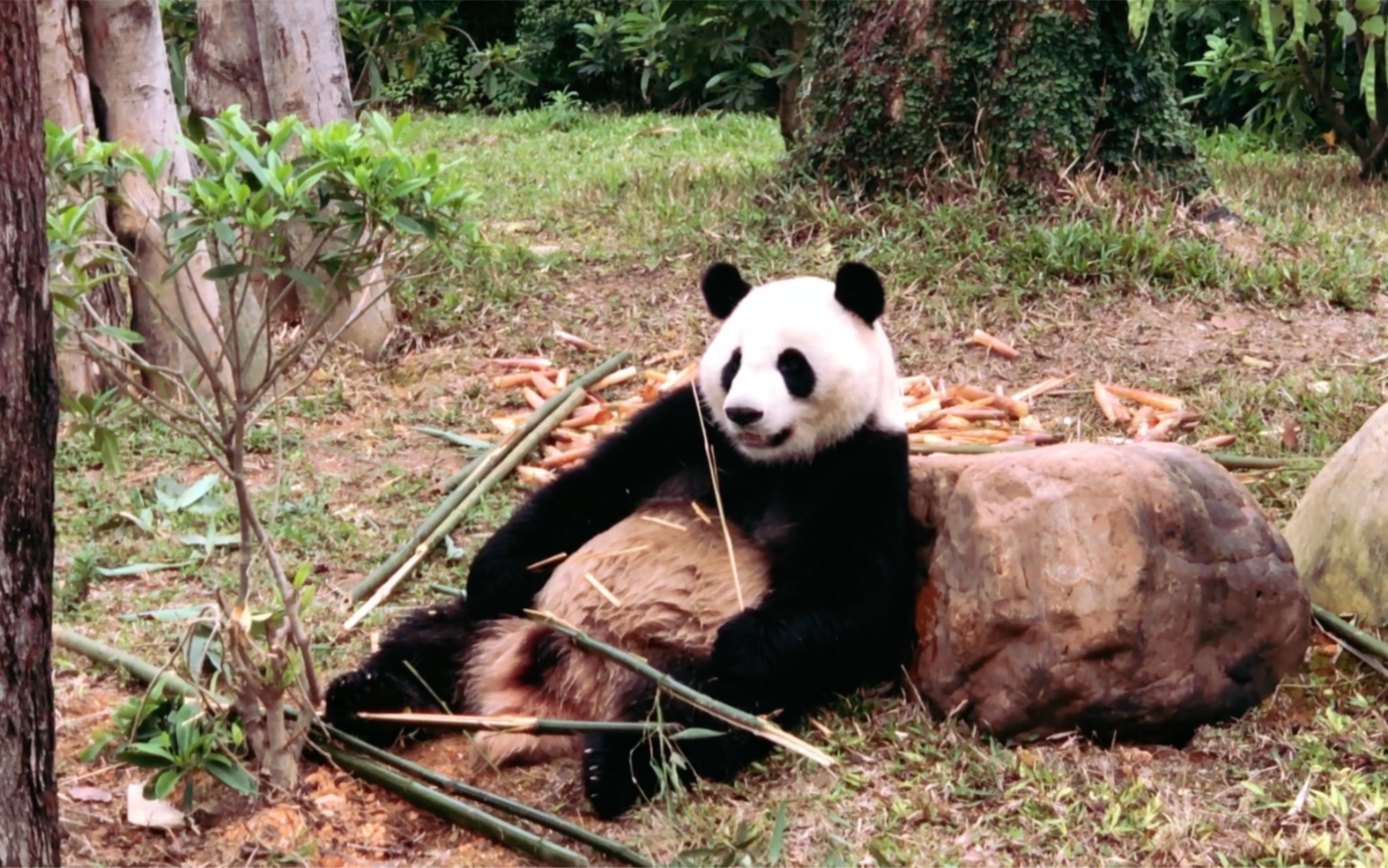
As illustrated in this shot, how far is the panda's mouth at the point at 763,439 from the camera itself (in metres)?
3.65

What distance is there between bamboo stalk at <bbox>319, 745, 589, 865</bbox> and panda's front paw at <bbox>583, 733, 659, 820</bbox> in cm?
18

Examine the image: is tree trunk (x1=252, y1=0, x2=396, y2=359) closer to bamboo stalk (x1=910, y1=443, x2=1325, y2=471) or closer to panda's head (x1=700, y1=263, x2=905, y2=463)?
bamboo stalk (x1=910, y1=443, x2=1325, y2=471)

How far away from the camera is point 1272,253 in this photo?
6.35 metres

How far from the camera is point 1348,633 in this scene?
3711 mm

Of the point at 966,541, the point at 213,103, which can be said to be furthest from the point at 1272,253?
the point at 213,103

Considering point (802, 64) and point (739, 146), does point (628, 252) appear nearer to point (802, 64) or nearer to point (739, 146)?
point (802, 64)

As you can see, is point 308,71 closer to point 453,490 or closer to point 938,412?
point 453,490

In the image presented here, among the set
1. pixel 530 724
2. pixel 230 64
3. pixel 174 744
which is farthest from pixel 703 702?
pixel 230 64

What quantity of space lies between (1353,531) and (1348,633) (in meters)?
0.30

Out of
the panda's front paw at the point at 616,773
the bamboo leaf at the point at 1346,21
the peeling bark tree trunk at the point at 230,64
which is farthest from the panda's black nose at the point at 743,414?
the bamboo leaf at the point at 1346,21

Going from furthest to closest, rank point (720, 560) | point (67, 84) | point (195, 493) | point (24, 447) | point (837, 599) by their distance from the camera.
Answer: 1. point (67, 84)
2. point (195, 493)
3. point (720, 560)
4. point (837, 599)
5. point (24, 447)

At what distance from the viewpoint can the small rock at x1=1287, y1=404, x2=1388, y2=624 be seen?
3.81 m

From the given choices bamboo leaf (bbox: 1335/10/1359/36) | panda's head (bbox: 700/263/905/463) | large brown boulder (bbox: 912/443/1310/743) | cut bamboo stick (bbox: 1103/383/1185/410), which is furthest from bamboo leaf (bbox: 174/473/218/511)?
bamboo leaf (bbox: 1335/10/1359/36)

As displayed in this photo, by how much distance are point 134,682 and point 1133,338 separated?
386 cm
